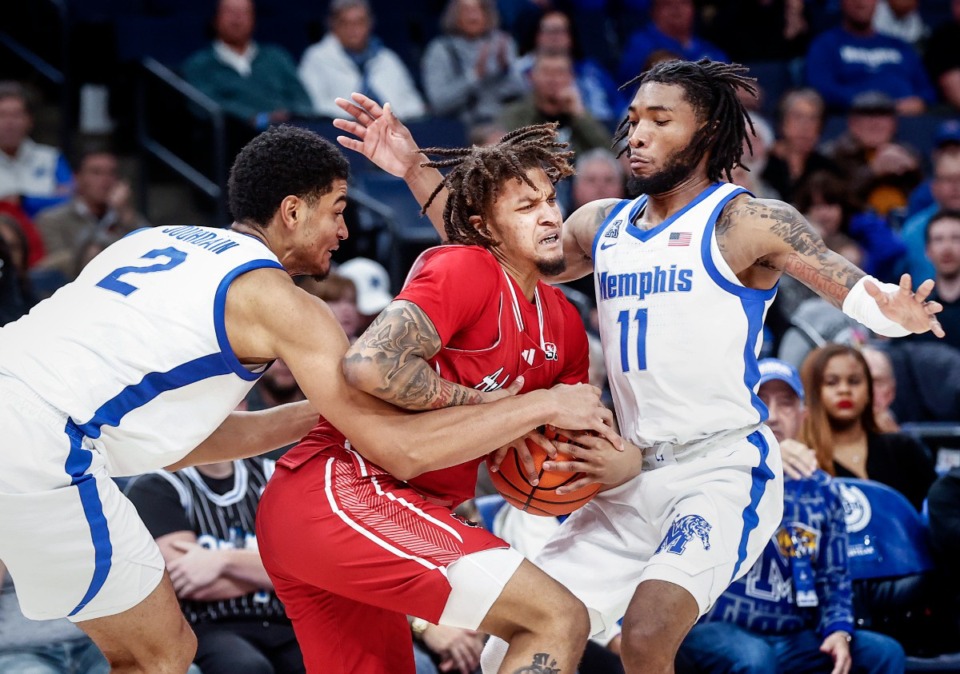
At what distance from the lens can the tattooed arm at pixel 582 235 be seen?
4.65 metres

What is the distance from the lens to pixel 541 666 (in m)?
3.57

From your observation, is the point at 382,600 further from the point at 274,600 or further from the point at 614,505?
the point at 274,600

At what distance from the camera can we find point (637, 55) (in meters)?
10.4

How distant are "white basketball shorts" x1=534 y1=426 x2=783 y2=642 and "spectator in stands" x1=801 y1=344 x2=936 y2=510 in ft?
5.93

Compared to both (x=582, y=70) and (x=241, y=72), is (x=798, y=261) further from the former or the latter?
(x=582, y=70)

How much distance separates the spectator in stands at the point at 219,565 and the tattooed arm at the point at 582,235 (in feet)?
5.70

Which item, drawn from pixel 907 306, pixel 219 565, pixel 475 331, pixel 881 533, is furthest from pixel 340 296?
pixel 907 306

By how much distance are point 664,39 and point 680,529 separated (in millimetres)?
7129

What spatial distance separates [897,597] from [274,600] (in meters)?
2.70

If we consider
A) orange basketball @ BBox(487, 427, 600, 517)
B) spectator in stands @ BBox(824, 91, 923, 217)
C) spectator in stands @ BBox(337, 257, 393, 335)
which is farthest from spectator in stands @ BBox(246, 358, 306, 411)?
spectator in stands @ BBox(824, 91, 923, 217)

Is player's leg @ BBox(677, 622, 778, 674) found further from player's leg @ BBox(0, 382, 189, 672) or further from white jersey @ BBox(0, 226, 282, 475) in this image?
white jersey @ BBox(0, 226, 282, 475)

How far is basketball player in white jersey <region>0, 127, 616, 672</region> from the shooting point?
12.1ft

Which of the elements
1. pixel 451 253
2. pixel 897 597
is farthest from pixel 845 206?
pixel 451 253

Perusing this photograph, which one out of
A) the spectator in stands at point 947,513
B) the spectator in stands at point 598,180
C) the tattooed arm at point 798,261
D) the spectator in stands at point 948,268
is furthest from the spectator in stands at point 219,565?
the spectator in stands at point 948,268
